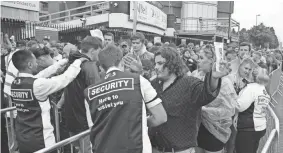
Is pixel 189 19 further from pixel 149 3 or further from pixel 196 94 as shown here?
pixel 196 94

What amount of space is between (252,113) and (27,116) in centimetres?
302

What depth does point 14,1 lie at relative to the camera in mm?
13820

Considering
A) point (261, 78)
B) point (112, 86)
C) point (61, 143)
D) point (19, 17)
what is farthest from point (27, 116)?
point (19, 17)

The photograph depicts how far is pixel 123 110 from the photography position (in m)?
2.36

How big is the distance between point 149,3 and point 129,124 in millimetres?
19423

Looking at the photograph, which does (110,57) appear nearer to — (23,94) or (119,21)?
(23,94)

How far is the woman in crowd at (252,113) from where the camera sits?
4.03 metres

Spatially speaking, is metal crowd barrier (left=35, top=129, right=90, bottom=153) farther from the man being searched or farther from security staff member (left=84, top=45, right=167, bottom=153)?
the man being searched

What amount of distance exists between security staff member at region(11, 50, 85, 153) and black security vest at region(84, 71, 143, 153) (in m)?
1.02

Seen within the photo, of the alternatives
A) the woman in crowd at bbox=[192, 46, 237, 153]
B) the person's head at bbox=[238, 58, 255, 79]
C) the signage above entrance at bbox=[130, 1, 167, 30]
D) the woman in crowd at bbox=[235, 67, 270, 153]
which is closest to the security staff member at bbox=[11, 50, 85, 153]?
the woman in crowd at bbox=[192, 46, 237, 153]

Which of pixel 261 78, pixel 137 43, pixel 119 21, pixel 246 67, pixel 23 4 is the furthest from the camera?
pixel 119 21

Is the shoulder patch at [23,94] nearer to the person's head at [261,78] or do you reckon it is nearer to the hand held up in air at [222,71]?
the hand held up in air at [222,71]

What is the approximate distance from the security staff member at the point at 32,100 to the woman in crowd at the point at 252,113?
236 centimetres

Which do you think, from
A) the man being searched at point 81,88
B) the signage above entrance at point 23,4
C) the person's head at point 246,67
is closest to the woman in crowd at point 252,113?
the person's head at point 246,67
